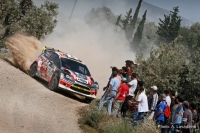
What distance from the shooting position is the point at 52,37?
60.2 meters

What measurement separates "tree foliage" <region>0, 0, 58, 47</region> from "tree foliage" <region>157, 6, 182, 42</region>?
47.1 metres

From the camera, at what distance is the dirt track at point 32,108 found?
10.0 metres

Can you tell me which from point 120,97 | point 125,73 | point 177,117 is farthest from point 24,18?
point 177,117

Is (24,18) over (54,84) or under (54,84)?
over

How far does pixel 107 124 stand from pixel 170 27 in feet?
216

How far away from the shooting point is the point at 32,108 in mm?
12195

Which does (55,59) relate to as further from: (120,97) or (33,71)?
(120,97)

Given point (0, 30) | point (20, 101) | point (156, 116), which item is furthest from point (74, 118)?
point (0, 30)

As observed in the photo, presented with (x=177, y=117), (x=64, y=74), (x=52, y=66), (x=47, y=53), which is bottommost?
(x=177, y=117)

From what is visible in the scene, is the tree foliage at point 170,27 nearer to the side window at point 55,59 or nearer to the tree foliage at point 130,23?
the tree foliage at point 130,23

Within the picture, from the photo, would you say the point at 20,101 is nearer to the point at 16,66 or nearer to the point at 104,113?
the point at 104,113

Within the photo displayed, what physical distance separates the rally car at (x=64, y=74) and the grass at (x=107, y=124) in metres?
3.37

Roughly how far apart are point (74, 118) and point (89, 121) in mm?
778

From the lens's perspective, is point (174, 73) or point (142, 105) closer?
point (142, 105)
